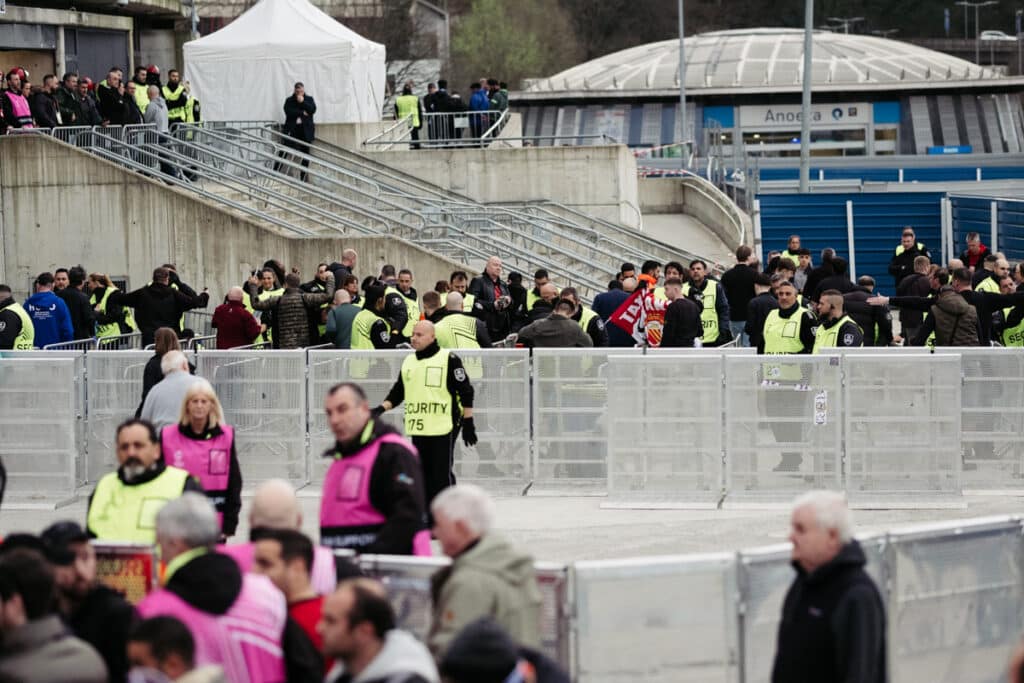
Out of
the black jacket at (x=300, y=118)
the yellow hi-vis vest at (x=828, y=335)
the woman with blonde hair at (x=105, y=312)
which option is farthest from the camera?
the black jacket at (x=300, y=118)

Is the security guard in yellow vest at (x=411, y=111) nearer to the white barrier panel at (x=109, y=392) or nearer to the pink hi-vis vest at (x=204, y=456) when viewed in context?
the white barrier panel at (x=109, y=392)

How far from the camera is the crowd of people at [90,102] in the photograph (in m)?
28.0

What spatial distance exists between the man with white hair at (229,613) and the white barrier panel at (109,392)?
9.57 meters

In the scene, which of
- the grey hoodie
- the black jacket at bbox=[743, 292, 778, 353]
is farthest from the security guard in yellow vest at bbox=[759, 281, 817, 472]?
the grey hoodie

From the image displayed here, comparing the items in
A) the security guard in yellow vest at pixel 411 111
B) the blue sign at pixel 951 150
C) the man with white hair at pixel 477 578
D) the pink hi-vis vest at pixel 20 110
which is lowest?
the man with white hair at pixel 477 578

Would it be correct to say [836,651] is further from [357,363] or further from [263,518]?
[357,363]

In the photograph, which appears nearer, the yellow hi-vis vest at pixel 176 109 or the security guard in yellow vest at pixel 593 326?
the security guard in yellow vest at pixel 593 326

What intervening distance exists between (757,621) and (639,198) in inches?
1368

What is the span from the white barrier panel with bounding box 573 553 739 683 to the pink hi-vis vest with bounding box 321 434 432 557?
1298 millimetres

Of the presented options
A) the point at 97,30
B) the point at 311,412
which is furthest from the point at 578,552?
the point at 97,30

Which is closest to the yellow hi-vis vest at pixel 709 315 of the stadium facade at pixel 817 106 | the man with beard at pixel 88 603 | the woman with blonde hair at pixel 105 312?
the woman with blonde hair at pixel 105 312

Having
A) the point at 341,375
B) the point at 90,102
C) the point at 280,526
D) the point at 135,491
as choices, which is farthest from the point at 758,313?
the point at 90,102

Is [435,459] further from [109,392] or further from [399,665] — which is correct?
[399,665]

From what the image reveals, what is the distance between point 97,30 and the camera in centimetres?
3850
